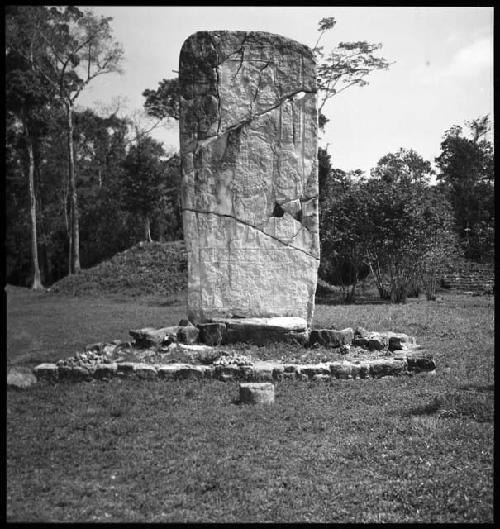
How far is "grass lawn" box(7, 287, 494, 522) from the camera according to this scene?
4414 mm

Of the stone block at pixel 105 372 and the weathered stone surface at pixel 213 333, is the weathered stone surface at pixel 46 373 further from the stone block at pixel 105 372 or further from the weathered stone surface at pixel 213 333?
the weathered stone surface at pixel 213 333

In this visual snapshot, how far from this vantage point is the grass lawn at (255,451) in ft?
14.5

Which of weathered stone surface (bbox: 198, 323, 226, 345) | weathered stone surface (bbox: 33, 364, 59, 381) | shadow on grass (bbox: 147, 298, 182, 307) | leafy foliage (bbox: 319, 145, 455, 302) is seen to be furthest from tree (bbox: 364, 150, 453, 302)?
weathered stone surface (bbox: 33, 364, 59, 381)

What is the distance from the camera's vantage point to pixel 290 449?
5.59 m

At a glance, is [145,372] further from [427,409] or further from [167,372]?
[427,409]

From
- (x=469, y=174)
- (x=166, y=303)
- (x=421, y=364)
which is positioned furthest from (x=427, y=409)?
(x=469, y=174)

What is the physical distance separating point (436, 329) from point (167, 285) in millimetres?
14436

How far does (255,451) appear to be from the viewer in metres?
5.54

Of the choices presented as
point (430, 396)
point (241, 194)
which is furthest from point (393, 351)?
point (241, 194)

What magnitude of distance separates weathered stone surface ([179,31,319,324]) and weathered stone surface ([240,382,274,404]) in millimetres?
3627

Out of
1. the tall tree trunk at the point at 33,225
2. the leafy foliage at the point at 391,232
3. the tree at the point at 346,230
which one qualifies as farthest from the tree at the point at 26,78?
the leafy foliage at the point at 391,232

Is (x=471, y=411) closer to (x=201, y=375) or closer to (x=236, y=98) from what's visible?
(x=201, y=375)

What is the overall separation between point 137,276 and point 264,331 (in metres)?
16.8

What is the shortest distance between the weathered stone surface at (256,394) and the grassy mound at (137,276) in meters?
17.6
